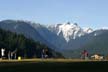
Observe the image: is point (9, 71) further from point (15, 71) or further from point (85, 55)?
point (85, 55)

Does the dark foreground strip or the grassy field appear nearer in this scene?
the dark foreground strip

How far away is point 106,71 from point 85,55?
129ft

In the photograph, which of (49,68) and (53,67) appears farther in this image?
(53,67)

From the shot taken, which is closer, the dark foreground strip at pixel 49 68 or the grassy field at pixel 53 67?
the dark foreground strip at pixel 49 68

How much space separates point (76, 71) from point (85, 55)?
38665 mm

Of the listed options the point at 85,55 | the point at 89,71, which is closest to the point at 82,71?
the point at 89,71

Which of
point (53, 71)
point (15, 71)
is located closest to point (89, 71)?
point (53, 71)

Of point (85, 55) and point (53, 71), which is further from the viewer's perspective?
point (85, 55)

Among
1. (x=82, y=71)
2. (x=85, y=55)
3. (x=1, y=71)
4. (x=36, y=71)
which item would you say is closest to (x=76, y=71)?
(x=82, y=71)

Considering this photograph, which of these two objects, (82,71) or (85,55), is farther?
(85,55)

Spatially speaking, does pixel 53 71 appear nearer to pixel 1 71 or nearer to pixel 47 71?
pixel 47 71

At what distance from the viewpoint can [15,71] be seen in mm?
51625

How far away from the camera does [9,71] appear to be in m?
51.5

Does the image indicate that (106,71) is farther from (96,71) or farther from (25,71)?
(25,71)
